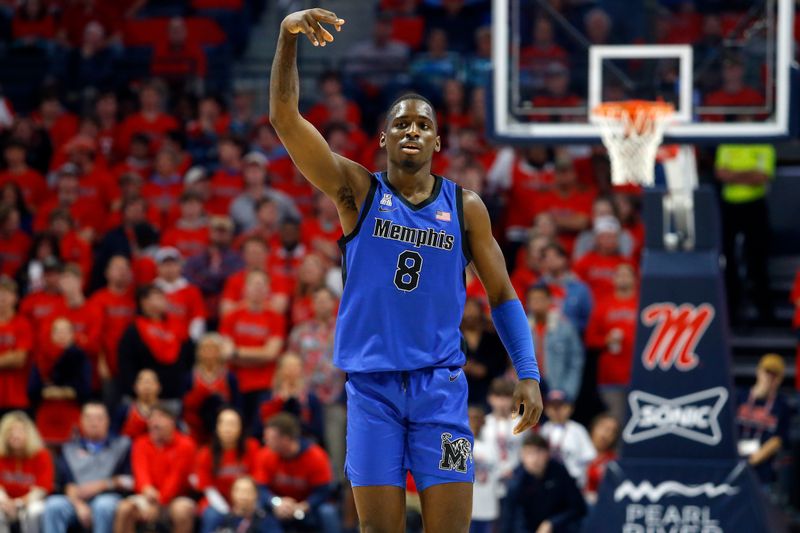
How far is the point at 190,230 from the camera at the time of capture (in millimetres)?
13430

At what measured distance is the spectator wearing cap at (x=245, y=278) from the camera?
41.1ft

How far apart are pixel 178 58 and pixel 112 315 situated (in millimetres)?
4896

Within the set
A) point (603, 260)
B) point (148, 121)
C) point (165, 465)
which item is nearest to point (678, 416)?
point (603, 260)

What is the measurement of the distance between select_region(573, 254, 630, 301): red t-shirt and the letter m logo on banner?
2.13 meters

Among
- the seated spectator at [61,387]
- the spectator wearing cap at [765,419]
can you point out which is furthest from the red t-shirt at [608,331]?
the seated spectator at [61,387]

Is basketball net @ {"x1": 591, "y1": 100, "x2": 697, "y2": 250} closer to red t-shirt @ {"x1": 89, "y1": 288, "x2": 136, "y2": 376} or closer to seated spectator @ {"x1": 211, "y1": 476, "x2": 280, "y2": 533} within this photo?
seated spectator @ {"x1": 211, "y1": 476, "x2": 280, "y2": 533}

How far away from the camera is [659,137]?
402 inches

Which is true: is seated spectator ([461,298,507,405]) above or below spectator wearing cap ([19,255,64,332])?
below

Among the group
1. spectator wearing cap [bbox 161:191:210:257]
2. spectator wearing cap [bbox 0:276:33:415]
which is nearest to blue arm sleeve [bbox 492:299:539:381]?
spectator wearing cap [bbox 0:276:33:415]

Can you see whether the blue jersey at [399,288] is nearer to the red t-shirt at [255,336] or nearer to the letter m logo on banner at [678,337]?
the letter m logo on banner at [678,337]

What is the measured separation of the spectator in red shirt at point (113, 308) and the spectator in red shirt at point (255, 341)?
980 mm

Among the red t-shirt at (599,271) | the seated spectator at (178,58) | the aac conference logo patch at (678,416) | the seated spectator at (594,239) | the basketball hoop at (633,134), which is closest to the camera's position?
the aac conference logo patch at (678,416)

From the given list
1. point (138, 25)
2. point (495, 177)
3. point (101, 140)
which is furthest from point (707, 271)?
point (138, 25)

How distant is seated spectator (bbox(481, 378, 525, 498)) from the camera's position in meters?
10.9
